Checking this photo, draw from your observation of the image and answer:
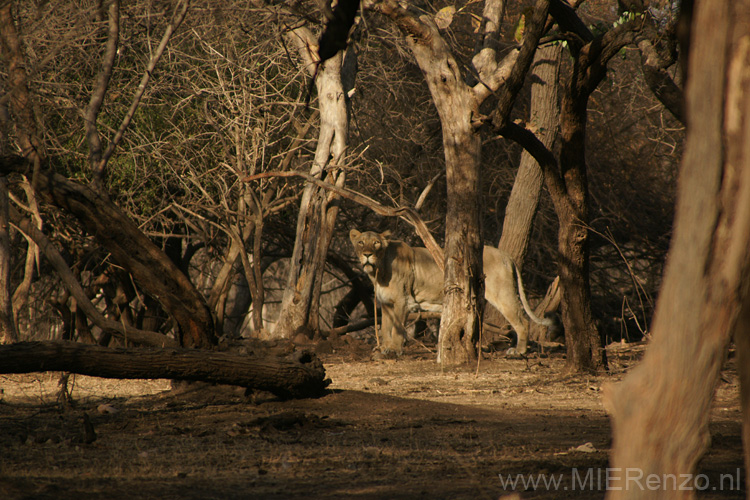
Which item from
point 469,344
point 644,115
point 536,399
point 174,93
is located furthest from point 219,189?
point 644,115

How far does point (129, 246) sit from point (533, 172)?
24.0 feet

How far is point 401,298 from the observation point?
36.6ft

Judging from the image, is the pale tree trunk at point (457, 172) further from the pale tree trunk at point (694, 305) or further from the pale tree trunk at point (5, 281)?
the pale tree trunk at point (694, 305)

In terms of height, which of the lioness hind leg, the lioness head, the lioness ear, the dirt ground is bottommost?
the dirt ground

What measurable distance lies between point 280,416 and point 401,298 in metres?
5.69

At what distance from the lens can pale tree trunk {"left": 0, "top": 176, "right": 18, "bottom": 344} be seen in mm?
9125

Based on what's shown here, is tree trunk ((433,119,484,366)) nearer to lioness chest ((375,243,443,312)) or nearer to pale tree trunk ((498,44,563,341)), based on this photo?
lioness chest ((375,243,443,312))

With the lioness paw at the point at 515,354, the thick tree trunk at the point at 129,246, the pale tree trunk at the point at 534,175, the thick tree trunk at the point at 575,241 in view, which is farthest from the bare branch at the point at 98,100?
the pale tree trunk at the point at 534,175

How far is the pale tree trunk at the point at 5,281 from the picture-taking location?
912cm

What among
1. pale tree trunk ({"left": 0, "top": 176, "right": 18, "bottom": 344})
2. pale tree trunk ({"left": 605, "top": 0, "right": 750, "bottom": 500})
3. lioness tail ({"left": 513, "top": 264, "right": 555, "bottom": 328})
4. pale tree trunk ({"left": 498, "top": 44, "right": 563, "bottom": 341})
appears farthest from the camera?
pale tree trunk ({"left": 498, "top": 44, "right": 563, "bottom": 341})

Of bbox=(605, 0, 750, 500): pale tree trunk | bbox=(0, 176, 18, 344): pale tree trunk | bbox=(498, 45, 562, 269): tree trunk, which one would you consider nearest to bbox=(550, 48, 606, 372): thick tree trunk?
bbox=(498, 45, 562, 269): tree trunk

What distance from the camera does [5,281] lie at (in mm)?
9336

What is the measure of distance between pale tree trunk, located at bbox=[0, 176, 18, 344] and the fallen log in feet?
15.0

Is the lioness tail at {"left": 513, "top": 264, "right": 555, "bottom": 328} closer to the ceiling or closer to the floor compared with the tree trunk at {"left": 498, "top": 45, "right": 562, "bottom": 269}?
closer to the floor
